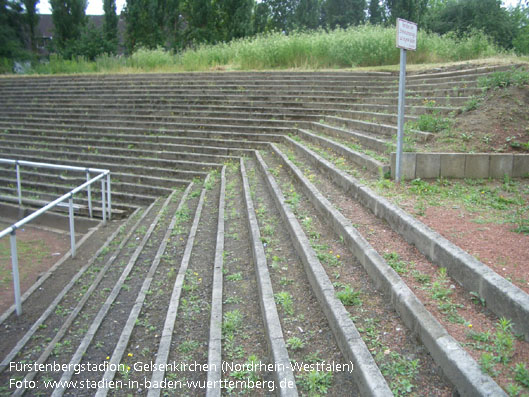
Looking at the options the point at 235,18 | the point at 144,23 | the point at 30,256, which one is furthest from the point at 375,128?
the point at 144,23

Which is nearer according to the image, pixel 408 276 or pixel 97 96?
pixel 408 276

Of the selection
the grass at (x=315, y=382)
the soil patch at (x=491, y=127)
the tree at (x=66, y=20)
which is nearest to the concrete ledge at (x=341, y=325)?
the grass at (x=315, y=382)

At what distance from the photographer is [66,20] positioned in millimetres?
30812

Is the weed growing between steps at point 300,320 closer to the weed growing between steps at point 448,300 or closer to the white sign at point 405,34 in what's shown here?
the weed growing between steps at point 448,300

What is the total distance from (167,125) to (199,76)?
409cm

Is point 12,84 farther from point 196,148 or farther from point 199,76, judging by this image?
point 196,148

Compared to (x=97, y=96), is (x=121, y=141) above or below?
below

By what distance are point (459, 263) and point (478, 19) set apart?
37.4 m

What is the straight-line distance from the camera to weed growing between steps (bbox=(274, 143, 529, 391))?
7.23ft

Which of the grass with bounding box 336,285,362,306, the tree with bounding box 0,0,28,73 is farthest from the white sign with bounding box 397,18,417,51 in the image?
the tree with bounding box 0,0,28,73

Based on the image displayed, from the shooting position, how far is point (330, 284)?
132 inches

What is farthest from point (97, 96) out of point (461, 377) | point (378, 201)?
point (461, 377)

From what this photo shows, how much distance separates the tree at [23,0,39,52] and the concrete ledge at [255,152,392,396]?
124ft

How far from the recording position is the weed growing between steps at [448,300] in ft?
7.23
